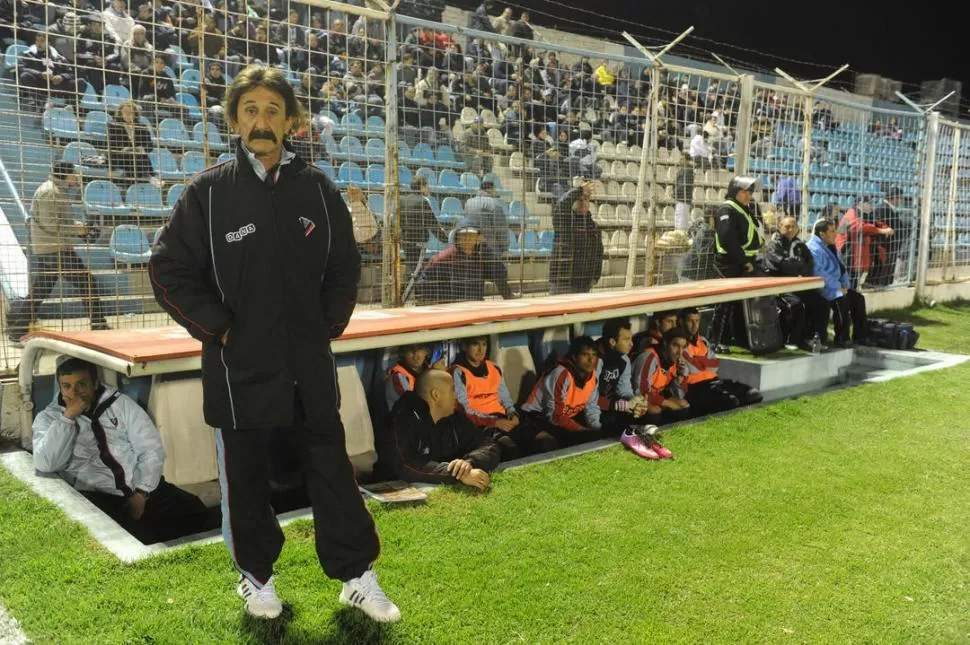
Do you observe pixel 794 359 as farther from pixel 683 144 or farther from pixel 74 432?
pixel 74 432

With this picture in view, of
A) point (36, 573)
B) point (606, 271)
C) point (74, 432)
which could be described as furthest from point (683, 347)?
point (36, 573)

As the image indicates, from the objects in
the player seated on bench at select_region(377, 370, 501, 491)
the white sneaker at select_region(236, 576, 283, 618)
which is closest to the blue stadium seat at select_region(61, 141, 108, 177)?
the player seated on bench at select_region(377, 370, 501, 491)

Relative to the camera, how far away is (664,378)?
6.35 meters

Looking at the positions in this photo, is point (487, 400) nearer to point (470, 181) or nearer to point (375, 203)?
point (375, 203)

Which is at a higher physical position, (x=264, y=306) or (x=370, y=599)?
(x=264, y=306)

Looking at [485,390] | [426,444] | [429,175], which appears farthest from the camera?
[429,175]

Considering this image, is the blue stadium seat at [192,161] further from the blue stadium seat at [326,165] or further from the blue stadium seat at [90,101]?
the blue stadium seat at [326,165]

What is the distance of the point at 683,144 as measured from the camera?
8.89 metres

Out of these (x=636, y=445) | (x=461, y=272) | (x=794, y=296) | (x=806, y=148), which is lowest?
(x=636, y=445)

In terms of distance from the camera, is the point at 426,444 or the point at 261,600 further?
the point at 426,444

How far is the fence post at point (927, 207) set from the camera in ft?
42.5

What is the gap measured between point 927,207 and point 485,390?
10.8m

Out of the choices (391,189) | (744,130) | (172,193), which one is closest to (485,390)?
(391,189)

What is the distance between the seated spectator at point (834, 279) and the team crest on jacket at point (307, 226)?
7688mm
